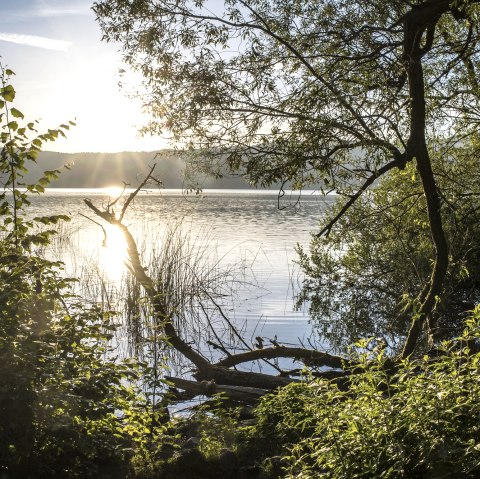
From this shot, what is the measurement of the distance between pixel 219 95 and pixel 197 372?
12.0 ft

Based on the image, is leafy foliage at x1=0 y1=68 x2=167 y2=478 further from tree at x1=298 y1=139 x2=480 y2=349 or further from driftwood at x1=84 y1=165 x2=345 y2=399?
tree at x1=298 y1=139 x2=480 y2=349

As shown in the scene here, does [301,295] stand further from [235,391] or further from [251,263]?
[251,263]

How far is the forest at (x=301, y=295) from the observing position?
4473 millimetres

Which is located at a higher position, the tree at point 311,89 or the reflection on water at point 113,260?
the tree at point 311,89

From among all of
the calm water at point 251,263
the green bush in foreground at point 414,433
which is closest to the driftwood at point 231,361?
the calm water at point 251,263

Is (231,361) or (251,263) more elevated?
(251,263)

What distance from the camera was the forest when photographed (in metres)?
4.47

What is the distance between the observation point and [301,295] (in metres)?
14.6

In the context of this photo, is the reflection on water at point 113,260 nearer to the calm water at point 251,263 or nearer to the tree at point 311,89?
the calm water at point 251,263

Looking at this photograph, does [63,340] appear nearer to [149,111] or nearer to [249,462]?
[249,462]

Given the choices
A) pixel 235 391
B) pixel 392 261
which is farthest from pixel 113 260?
pixel 235 391

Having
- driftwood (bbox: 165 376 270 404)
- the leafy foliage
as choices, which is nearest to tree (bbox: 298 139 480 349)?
driftwood (bbox: 165 376 270 404)

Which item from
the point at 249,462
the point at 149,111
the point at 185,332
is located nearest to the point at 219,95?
the point at 149,111

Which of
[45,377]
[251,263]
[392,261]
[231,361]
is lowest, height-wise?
[231,361]
